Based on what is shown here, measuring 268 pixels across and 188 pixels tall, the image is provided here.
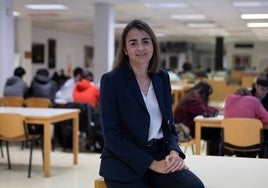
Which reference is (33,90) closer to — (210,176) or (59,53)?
(210,176)

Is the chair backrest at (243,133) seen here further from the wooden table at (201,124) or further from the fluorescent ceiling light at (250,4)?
the fluorescent ceiling light at (250,4)

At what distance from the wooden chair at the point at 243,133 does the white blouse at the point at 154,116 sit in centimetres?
251

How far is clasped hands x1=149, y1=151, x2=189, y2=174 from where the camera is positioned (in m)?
2.22

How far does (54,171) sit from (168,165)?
3638 millimetres

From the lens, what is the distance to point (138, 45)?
2350 mm

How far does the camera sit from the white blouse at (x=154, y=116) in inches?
92.5

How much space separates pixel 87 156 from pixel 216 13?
5.46 meters

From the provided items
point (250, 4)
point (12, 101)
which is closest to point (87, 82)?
point (12, 101)

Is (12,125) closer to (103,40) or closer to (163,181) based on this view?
(163,181)

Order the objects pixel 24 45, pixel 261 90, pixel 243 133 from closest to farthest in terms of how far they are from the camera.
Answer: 1. pixel 243 133
2. pixel 261 90
3. pixel 24 45

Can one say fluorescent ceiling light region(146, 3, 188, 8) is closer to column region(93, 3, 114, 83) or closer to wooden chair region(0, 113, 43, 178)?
column region(93, 3, 114, 83)

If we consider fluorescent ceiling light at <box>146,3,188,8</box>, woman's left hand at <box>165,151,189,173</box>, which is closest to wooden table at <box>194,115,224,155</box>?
woman's left hand at <box>165,151,189,173</box>

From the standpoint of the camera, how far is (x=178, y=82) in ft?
44.7

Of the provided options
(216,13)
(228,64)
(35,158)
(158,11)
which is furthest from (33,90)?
(228,64)
